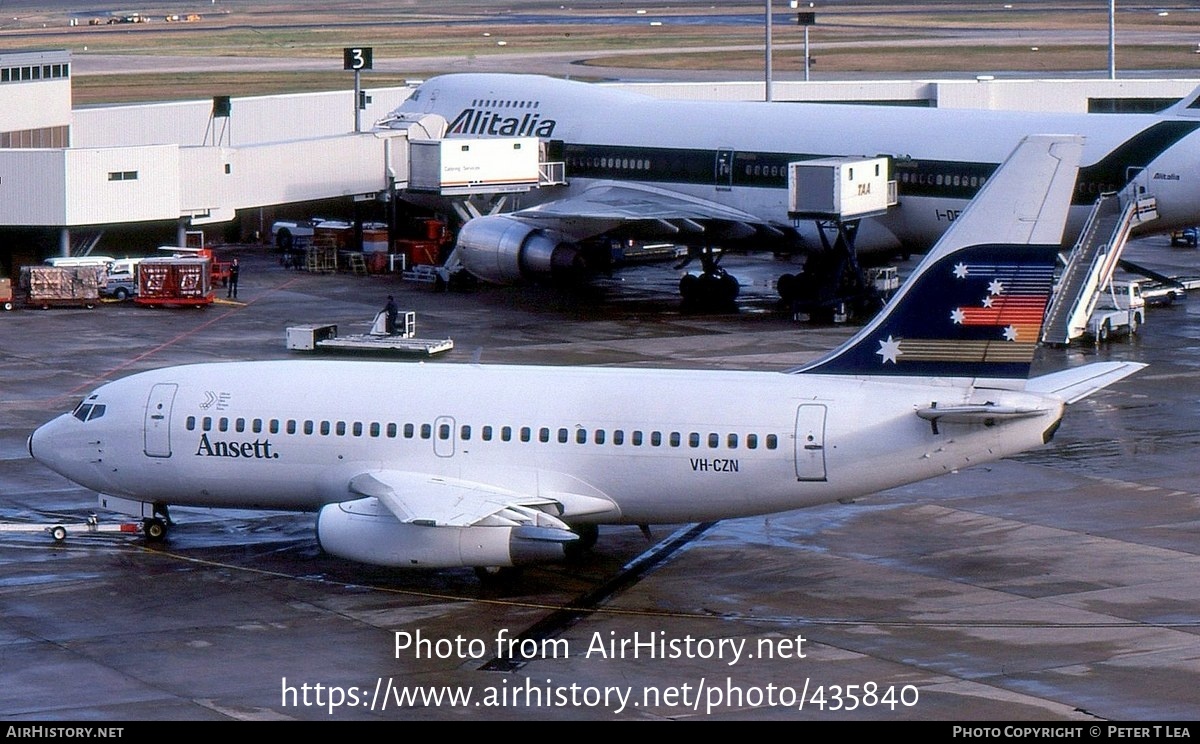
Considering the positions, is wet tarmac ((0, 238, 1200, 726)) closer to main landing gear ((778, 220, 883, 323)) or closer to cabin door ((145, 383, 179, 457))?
cabin door ((145, 383, 179, 457))

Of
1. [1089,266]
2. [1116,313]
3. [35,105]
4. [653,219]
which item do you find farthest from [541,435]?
[35,105]

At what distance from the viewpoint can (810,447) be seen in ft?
98.3

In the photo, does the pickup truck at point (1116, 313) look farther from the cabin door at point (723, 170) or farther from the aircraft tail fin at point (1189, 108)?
the cabin door at point (723, 170)

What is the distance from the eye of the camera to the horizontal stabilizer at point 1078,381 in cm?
3039

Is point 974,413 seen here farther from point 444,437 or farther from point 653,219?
point 653,219

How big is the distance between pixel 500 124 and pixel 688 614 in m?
44.9

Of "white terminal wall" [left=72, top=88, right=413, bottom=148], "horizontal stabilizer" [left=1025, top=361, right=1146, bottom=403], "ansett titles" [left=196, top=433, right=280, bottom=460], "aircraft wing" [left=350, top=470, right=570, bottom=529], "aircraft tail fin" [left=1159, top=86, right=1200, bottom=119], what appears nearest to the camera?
"aircraft wing" [left=350, top=470, right=570, bottom=529]

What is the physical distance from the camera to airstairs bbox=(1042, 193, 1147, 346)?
55.8 meters

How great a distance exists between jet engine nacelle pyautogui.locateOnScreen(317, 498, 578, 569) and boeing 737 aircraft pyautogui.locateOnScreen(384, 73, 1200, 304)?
110 feet

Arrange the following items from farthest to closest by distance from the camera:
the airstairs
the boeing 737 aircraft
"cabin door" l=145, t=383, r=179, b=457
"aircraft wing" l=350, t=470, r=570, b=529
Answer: the boeing 737 aircraft → the airstairs → "cabin door" l=145, t=383, r=179, b=457 → "aircraft wing" l=350, t=470, r=570, b=529

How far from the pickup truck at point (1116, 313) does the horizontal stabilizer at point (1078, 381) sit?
24.8 m

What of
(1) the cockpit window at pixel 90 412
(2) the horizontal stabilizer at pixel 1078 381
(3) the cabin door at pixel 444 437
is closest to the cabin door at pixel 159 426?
(1) the cockpit window at pixel 90 412

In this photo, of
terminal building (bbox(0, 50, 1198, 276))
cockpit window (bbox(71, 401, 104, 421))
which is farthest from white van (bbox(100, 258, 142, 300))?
cockpit window (bbox(71, 401, 104, 421))

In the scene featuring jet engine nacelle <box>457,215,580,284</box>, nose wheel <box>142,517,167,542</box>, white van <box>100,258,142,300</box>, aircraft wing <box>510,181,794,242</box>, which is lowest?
nose wheel <box>142,517,167,542</box>
